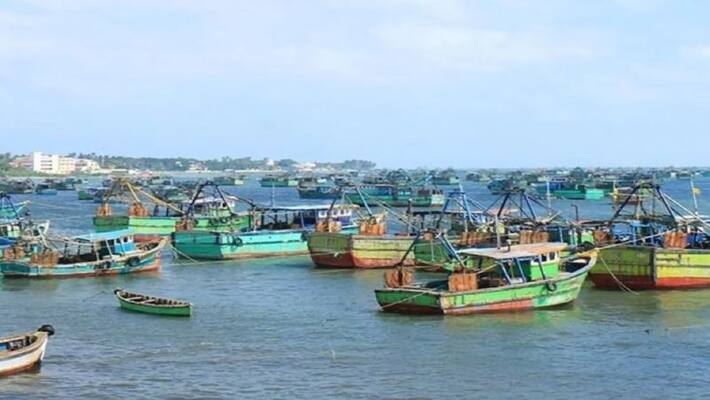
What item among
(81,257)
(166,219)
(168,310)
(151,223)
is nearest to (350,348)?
(168,310)

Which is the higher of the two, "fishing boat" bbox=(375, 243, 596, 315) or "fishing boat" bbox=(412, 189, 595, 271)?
"fishing boat" bbox=(412, 189, 595, 271)

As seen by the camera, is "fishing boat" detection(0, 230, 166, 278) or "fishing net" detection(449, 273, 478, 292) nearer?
A: "fishing net" detection(449, 273, 478, 292)

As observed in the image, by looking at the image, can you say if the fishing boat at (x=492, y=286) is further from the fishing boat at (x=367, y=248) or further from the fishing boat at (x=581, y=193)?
the fishing boat at (x=581, y=193)

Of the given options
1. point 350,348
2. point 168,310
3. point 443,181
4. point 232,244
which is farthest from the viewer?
point 443,181

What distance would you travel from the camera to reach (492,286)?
118ft

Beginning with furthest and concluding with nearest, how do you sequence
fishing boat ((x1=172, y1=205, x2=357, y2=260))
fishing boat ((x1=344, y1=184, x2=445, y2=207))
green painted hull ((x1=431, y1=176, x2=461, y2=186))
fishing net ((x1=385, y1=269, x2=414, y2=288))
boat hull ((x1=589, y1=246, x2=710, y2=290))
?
green painted hull ((x1=431, y1=176, x2=461, y2=186)) → fishing boat ((x1=344, y1=184, x2=445, y2=207)) → fishing boat ((x1=172, y1=205, x2=357, y2=260)) → boat hull ((x1=589, y1=246, x2=710, y2=290)) → fishing net ((x1=385, y1=269, x2=414, y2=288))

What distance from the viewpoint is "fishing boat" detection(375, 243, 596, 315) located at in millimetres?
34719

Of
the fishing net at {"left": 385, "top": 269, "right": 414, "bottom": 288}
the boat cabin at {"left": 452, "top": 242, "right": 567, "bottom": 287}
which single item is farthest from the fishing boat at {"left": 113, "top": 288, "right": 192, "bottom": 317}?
the boat cabin at {"left": 452, "top": 242, "right": 567, "bottom": 287}

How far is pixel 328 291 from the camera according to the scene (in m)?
42.8

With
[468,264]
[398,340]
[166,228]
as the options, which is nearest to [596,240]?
[468,264]

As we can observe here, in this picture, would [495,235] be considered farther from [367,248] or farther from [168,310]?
[168,310]

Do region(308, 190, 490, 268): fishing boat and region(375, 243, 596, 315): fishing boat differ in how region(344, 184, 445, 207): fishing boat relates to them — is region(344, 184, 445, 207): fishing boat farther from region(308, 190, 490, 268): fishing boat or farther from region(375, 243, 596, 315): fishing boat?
region(375, 243, 596, 315): fishing boat

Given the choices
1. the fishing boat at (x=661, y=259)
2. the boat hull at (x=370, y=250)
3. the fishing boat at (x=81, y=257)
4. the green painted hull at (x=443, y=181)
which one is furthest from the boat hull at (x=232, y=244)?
the green painted hull at (x=443, y=181)

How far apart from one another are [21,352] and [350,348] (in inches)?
367
